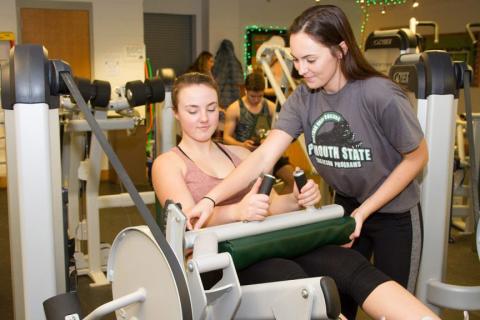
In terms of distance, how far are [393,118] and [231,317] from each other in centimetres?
76

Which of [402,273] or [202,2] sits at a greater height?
[202,2]

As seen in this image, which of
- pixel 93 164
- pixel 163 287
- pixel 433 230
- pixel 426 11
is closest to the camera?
pixel 163 287

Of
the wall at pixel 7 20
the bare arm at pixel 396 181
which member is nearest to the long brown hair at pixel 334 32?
the bare arm at pixel 396 181

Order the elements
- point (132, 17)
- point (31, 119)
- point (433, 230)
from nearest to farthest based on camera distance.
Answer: point (31, 119), point (433, 230), point (132, 17)

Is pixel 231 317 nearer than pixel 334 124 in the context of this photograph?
Yes

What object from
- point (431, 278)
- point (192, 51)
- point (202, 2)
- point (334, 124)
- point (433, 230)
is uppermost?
point (202, 2)

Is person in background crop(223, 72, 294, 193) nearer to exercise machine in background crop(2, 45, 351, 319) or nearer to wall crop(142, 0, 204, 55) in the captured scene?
exercise machine in background crop(2, 45, 351, 319)

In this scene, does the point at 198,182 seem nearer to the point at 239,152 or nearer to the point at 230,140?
the point at 239,152

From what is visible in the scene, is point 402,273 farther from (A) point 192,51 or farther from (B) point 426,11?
(B) point 426,11

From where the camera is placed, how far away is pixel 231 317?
45.4 inches

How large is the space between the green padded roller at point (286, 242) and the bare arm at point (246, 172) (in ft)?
0.78

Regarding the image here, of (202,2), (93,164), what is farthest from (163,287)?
(202,2)

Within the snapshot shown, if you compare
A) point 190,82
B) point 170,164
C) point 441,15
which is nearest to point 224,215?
point 170,164

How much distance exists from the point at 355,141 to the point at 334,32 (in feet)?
1.06
